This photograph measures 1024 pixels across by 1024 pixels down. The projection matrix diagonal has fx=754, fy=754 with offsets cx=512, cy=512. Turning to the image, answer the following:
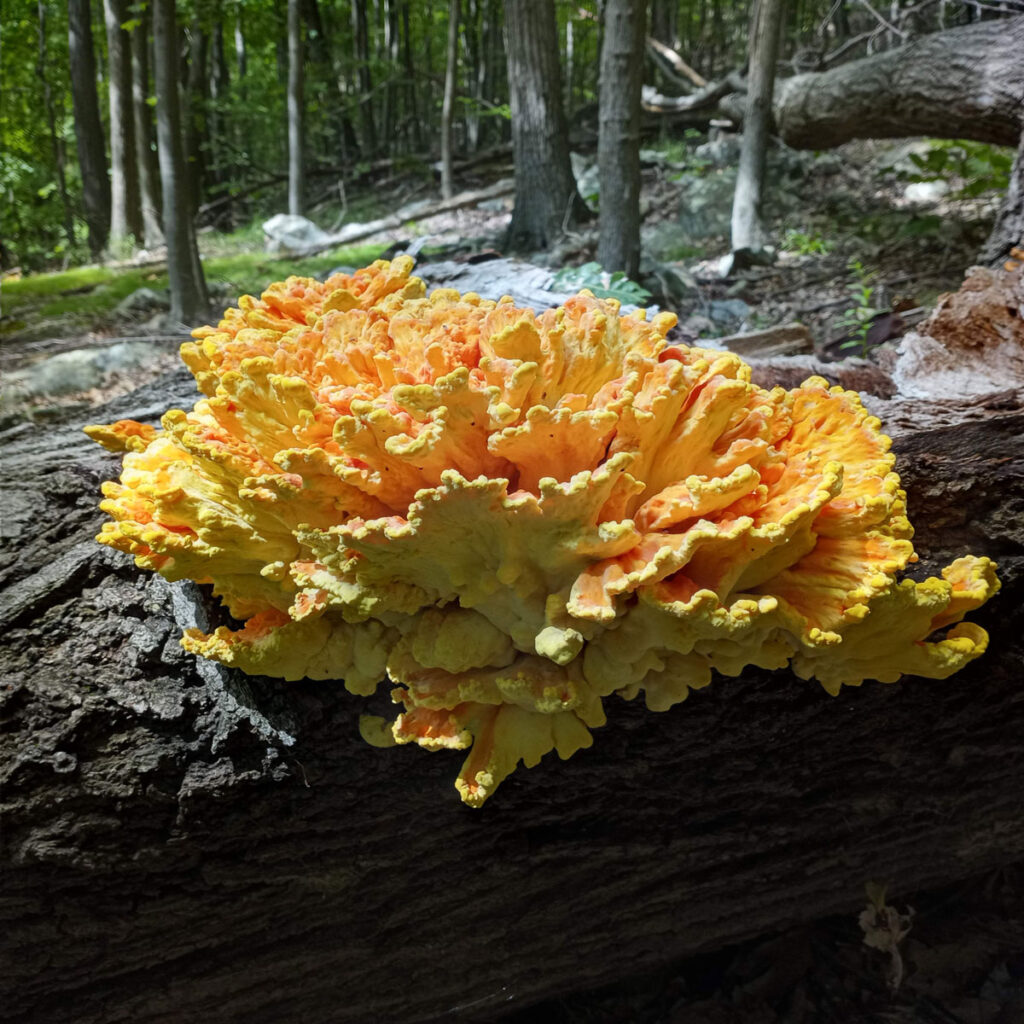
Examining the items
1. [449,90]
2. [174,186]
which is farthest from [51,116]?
[174,186]

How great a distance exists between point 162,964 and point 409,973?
0.63 m

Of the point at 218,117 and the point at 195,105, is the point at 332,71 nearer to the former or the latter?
the point at 218,117

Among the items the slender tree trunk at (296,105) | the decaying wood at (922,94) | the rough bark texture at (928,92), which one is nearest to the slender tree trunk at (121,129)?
the slender tree trunk at (296,105)

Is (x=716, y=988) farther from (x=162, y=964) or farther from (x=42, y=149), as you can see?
(x=42, y=149)

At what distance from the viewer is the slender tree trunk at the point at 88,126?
13.1 metres

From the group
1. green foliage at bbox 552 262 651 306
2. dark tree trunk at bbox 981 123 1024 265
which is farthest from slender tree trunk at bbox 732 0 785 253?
dark tree trunk at bbox 981 123 1024 265

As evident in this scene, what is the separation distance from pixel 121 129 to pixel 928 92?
467 inches

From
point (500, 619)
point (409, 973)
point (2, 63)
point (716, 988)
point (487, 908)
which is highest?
point (2, 63)

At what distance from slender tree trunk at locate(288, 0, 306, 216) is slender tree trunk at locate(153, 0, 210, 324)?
18.6ft

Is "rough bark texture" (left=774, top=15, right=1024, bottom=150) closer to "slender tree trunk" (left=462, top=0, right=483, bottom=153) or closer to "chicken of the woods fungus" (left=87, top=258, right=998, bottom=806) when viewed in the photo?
"chicken of the woods fungus" (left=87, top=258, right=998, bottom=806)

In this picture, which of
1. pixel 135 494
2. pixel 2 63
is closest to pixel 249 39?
pixel 2 63

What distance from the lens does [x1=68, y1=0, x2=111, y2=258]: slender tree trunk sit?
43.1 ft

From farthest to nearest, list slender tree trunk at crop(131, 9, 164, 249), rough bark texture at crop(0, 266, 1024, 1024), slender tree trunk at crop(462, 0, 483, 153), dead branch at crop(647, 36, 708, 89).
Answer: slender tree trunk at crop(462, 0, 483, 153)
dead branch at crop(647, 36, 708, 89)
slender tree trunk at crop(131, 9, 164, 249)
rough bark texture at crop(0, 266, 1024, 1024)

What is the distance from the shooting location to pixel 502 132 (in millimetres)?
18891
